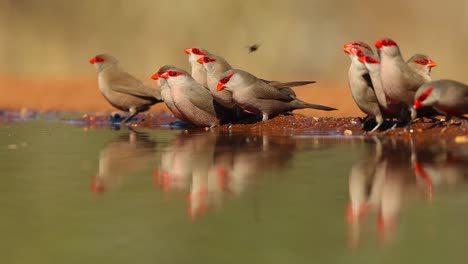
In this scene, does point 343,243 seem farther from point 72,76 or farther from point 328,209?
point 72,76

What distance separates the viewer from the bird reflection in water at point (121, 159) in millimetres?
8516

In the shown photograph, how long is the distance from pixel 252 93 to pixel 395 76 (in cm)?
249

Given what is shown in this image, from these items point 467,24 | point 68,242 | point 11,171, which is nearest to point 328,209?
point 68,242

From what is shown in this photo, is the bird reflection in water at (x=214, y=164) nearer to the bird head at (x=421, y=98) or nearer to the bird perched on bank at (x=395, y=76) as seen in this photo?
the bird perched on bank at (x=395, y=76)

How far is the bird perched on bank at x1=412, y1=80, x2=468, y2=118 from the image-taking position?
1102cm

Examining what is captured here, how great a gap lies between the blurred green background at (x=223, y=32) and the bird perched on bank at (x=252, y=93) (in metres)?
17.4

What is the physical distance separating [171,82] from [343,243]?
8373 mm

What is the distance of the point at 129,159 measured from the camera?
33.7 ft

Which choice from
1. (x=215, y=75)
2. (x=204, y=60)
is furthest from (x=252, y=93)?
(x=204, y=60)

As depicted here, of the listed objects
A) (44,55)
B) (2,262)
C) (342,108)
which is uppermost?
(44,55)

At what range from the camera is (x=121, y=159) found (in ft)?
33.6

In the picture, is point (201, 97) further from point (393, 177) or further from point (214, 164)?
point (393, 177)

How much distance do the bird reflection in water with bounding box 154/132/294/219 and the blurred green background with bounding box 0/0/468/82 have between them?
765 inches

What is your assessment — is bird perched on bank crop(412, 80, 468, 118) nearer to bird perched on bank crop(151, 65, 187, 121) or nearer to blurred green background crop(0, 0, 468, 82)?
bird perched on bank crop(151, 65, 187, 121)
